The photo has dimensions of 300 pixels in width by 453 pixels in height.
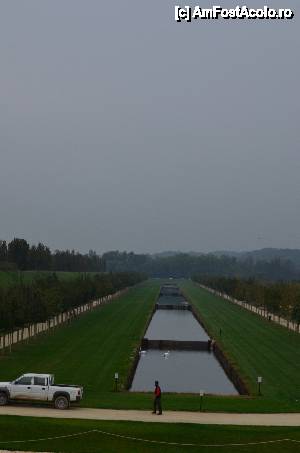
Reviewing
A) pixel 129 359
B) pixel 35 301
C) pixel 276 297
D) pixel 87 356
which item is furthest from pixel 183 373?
pixel 276 297

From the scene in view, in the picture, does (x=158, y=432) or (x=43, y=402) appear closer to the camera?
(x=158, y=432)

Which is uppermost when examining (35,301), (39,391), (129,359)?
(35,301)

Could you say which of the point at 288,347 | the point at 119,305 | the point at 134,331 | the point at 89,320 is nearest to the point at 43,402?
the point at 288,347

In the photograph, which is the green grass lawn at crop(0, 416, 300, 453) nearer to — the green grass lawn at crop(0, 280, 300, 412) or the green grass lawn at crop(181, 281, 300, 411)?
the green grass lawn at crop(0, 280, 300, 412)

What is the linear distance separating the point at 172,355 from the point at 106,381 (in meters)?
24.2

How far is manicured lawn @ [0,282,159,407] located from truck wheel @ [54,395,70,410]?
141 cm

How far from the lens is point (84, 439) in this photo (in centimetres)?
2269

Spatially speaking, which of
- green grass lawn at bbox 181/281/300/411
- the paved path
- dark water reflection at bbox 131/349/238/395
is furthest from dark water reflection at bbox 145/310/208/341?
the paved path

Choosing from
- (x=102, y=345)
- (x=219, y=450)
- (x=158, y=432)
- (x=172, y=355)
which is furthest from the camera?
(x=172, y=355)

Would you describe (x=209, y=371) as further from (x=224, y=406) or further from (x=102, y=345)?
(x=224, y=406)

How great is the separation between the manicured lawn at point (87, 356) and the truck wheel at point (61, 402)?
4.63 ft

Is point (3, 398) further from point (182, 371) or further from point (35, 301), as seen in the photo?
point (35, 301)

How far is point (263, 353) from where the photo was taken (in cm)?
5538

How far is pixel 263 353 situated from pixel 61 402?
29095 mm
